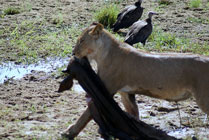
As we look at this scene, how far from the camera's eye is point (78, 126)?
666 cm

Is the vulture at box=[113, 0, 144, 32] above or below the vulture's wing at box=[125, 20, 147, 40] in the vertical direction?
below

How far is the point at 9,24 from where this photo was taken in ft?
40.6

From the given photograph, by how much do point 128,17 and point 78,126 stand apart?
5.84 metres

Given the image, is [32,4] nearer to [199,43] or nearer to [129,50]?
[199,43]

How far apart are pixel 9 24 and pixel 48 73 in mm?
3202

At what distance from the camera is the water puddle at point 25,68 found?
953cm

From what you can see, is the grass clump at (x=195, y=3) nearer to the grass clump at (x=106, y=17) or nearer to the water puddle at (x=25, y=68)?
the grass clump at (x=106, y=17)

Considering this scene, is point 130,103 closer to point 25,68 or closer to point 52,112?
point 52,112

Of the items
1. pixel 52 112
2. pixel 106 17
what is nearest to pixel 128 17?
pixel 106 17

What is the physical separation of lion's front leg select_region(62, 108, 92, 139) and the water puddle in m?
2.90

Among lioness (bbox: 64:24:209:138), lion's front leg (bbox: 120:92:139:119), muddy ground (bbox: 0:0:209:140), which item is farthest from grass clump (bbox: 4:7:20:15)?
lion's front leg (bbox: 120:92:139:119)

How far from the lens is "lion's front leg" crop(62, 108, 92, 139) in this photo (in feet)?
21.8

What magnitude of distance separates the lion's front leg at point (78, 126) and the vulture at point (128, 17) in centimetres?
557

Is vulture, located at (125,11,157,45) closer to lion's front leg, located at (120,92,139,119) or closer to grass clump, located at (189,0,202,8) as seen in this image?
grass clump, located at (189,0,202,8)
